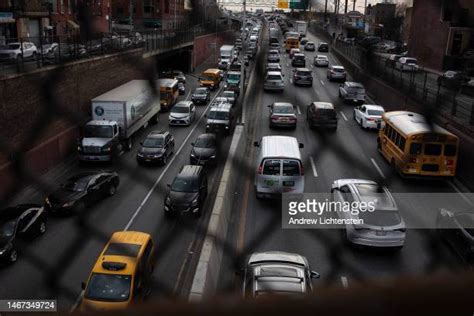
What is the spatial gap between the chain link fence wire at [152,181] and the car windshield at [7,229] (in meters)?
0.13

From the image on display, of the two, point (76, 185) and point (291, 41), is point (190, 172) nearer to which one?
point (76, 185)

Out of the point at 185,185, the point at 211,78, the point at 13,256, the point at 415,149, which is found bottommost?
the point at 13,256

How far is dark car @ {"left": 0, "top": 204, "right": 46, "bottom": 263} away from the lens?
3.36 meters

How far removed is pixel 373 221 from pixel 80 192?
2.48 m

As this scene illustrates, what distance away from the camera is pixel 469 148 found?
366cm

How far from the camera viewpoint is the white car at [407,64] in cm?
164

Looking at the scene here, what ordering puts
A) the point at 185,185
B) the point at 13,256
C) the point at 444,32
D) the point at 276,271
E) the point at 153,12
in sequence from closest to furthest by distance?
the point at 444,32, the point at 153,12, the point at 276,271, the point at 13,256, the point at 185,185

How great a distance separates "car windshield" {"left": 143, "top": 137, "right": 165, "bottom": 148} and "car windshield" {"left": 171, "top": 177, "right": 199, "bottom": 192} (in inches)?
51.9

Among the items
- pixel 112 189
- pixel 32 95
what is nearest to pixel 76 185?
A: pixel 112 189

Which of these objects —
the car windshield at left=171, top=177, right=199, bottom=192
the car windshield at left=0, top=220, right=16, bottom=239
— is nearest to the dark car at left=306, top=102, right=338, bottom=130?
the car windshield at left=171, top=177, right=199, bottom=192

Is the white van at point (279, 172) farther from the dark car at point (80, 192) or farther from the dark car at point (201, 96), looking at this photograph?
the dark car at point (201, 96)

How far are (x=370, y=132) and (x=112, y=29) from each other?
559 centimetres

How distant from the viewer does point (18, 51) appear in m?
2.96

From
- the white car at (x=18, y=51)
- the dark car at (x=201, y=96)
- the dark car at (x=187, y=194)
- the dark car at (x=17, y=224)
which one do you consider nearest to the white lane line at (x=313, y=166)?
the dark car at (x=187, y=194)
